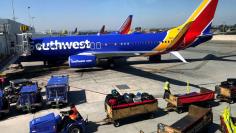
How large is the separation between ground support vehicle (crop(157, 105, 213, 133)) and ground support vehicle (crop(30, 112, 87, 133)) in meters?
4.69

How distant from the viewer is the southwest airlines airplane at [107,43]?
1346 inches

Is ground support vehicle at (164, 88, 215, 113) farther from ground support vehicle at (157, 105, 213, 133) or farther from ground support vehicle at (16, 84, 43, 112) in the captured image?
ground support vehicle at (16, 84, 43, 112)

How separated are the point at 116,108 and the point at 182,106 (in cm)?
509

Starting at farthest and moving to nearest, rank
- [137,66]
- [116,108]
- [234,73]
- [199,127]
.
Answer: [137,66] → [234,73] → [116,108] → [199,127]

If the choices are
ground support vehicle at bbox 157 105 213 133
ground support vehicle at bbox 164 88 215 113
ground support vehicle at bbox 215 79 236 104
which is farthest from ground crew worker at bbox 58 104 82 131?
ground support vehicle at bbox 215 79 236 104

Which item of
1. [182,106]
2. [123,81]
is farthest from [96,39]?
[182,106]

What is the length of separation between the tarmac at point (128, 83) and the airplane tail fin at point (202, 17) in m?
5.34

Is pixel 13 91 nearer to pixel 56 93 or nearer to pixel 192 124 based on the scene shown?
pixel 56 93

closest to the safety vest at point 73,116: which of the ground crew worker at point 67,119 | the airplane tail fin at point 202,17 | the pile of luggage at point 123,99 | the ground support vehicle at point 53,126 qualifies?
the ground crew worker at point 67,119

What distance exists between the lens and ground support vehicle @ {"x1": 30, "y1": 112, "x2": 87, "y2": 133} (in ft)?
48.3

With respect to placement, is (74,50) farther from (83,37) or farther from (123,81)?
(123,81)

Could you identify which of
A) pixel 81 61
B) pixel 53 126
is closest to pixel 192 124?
pixel 53 126

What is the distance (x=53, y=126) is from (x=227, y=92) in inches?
538

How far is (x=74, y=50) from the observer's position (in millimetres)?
36531
